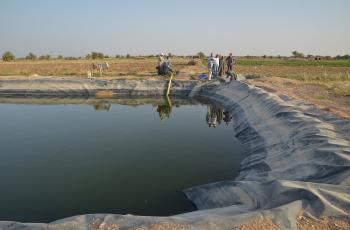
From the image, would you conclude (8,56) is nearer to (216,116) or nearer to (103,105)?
(103,105)

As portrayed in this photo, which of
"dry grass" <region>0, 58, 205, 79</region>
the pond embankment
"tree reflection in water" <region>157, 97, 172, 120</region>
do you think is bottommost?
"tree reflection in water" <region>157, 97, 172, 120</region>

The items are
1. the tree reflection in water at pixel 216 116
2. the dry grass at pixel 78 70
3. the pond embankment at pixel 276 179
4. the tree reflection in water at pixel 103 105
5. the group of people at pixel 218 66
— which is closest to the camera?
the pond embankment at pixel 276 179

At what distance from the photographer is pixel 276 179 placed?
4.39 m

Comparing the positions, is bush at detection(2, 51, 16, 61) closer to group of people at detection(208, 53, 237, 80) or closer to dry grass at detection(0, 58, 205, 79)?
dry grass at detection(0, 58, 205, 79)

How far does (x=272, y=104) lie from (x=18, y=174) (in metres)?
6.91

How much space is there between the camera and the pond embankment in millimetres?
3492

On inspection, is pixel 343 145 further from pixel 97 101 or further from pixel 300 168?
pixel 97 101

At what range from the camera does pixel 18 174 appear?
668 centimetres

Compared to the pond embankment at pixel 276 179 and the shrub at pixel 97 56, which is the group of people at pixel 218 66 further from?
the shrub at pixel 97 56

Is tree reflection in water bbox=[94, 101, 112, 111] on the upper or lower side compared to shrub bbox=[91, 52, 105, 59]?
lower

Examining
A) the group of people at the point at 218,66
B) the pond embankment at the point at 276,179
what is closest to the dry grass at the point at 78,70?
the group of people at the point at 218,66

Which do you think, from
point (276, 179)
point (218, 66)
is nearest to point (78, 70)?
point (218, 66)

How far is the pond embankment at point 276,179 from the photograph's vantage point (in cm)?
349

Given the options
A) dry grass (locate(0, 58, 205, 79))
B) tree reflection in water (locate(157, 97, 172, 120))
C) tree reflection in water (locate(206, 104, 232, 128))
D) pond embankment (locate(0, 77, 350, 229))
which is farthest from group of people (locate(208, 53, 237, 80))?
pond embankment (locate(0, 77, 350, 229))
